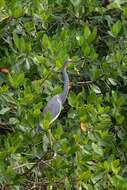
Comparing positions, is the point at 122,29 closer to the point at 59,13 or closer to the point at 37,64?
the point at 59,13

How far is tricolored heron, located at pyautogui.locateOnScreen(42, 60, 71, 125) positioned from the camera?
271 cm

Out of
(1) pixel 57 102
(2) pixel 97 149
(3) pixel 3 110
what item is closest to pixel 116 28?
(1) pixel 57 102

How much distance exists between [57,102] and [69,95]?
138 millimetres

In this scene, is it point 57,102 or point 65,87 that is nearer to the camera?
point 57,102

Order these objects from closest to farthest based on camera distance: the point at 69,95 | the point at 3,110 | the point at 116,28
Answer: the point at 3,110 → the point at 69,95 → the point at 116,28

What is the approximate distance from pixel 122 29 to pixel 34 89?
0.94 m

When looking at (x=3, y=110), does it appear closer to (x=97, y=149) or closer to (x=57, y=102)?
(x=57, y=102)

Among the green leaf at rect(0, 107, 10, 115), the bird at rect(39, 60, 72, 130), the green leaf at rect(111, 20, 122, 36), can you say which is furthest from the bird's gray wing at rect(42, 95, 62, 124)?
the green leaf at rect(111, 20, 122, 36)

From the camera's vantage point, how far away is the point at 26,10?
3.03m

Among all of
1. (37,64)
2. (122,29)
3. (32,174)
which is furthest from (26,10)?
(32,174)

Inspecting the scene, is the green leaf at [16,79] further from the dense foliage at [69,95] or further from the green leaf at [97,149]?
the green leaf at [97,149]

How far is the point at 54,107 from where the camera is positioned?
2775 mm

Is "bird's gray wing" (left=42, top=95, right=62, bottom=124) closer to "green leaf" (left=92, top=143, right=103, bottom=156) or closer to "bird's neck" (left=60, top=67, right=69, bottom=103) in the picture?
"bird's neck" (left=60, top=67, right=69, bottom=103)

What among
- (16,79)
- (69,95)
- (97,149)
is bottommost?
(97,149)
